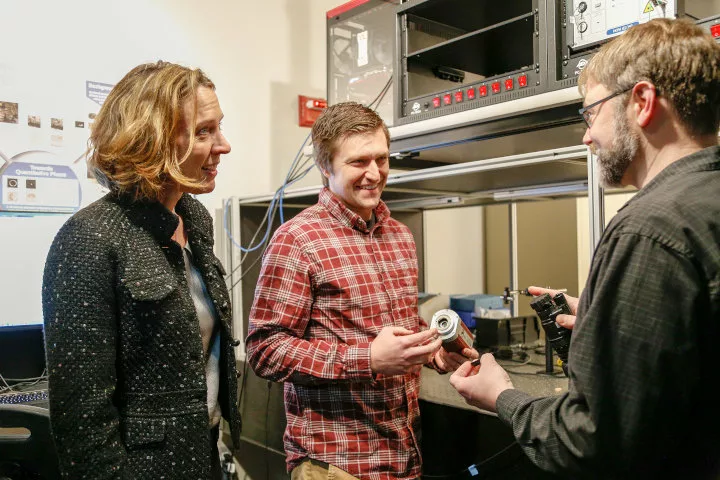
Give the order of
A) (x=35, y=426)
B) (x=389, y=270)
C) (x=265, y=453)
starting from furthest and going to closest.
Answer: (x=265, y=453) < (x=389, y=270) < (x=35, y=426)

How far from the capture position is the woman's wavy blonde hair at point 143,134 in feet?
3.13

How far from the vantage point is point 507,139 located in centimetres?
155

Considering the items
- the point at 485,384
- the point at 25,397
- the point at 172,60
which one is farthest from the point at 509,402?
the point at 172,60

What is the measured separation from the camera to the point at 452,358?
1.30 meters

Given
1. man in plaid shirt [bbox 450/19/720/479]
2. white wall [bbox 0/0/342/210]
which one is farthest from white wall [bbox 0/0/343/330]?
man in plaid shirt [bbox 450/19/720/479]

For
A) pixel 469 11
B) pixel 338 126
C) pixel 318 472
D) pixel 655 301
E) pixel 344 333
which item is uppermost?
pixel 469 11

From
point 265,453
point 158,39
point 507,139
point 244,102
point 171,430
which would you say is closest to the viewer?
point 171,430

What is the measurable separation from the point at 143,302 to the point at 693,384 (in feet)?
2.59

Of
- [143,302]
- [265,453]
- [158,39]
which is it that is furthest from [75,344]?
[158,39]

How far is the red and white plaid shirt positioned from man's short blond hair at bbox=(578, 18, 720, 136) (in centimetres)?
68

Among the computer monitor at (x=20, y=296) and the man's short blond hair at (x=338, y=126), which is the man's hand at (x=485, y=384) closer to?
the man's short blond hair at (x=338, y=126)

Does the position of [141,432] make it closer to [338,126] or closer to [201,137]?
[201,137]

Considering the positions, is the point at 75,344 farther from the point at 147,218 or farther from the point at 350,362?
the point at 350,362

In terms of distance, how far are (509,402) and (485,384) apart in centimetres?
8
